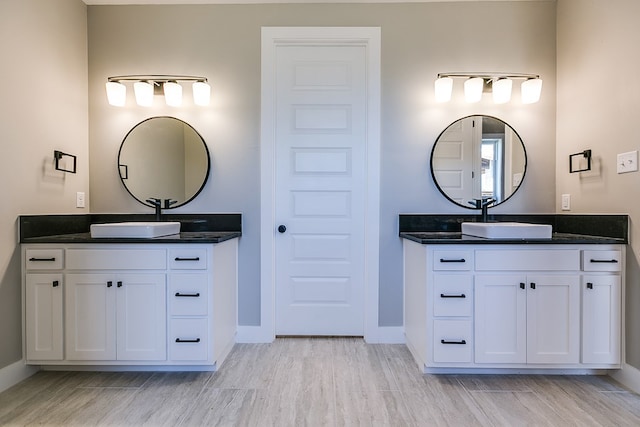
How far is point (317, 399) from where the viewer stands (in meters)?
1.87

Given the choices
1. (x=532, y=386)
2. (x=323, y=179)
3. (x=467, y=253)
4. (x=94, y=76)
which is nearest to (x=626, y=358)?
(x=532, y=386)

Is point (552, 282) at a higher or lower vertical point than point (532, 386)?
higher

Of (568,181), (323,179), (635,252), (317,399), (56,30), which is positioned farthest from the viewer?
(323,179)

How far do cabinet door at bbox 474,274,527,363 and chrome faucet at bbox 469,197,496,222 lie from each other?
2.15 ft

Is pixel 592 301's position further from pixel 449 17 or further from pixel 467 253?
pixel 449 17

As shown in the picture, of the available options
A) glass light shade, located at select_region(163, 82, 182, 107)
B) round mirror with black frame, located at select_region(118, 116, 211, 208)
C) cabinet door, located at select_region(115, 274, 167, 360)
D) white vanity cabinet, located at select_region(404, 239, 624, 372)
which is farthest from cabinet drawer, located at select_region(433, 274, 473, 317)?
glass light shade, located at select_region(163, 82, 182, 107)

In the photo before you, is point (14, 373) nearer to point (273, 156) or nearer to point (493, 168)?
point (273, 156)

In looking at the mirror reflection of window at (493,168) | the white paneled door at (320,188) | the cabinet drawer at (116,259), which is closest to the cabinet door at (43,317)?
the cabinet drawer at (116,259)

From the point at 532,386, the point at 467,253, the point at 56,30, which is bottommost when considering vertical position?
the point at 532,386

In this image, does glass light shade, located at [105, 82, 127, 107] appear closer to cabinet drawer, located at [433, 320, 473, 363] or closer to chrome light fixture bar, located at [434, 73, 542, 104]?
chrome light fixture bar, located at [434, 73, 542, 104]

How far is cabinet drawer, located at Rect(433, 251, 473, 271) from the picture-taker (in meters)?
2.06

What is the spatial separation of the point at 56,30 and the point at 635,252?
401 cm

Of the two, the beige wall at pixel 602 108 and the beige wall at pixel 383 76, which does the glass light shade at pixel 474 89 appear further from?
the beige wall at pixel 602 108

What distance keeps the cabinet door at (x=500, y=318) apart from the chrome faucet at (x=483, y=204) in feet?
2.15
